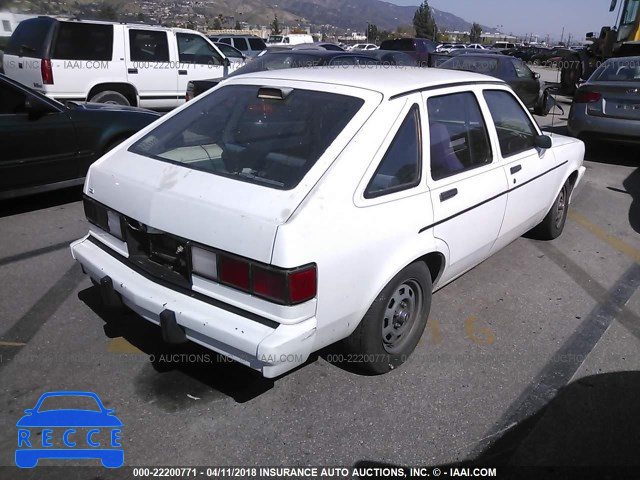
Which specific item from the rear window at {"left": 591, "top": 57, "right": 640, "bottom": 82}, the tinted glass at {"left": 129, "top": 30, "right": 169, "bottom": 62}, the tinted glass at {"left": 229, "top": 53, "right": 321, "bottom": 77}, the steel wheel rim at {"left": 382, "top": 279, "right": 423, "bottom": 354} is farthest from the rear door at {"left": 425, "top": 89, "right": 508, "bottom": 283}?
the tinted glass at {"left": 129, "top": 30, "right": 169, "bottom": 62}

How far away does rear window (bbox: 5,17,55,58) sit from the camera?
865cm

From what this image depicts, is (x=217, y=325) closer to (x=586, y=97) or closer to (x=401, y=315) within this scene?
(x=401, y=315)

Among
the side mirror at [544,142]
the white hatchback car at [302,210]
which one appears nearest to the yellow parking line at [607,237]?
the side mirror at [544,142]

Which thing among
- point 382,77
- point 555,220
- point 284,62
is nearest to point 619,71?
point 555,220

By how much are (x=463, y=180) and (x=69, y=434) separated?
2609mm

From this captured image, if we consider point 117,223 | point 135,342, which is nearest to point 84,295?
point 135,342

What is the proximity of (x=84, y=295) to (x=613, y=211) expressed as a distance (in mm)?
5965

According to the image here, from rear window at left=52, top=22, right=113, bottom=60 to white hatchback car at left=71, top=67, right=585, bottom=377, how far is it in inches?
262

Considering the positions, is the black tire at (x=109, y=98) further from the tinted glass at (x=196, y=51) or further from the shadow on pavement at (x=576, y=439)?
the shadow on pavement at (x=576, y=439)

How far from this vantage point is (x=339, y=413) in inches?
108

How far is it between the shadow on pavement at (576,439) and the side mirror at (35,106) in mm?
4795

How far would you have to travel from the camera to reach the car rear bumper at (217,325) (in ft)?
7.49

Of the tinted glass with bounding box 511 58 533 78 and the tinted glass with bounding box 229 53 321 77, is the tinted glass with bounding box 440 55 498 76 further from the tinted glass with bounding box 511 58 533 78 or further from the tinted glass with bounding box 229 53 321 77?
the tinted glass with bounding box 229 53 321 77

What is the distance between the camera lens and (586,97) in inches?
332
